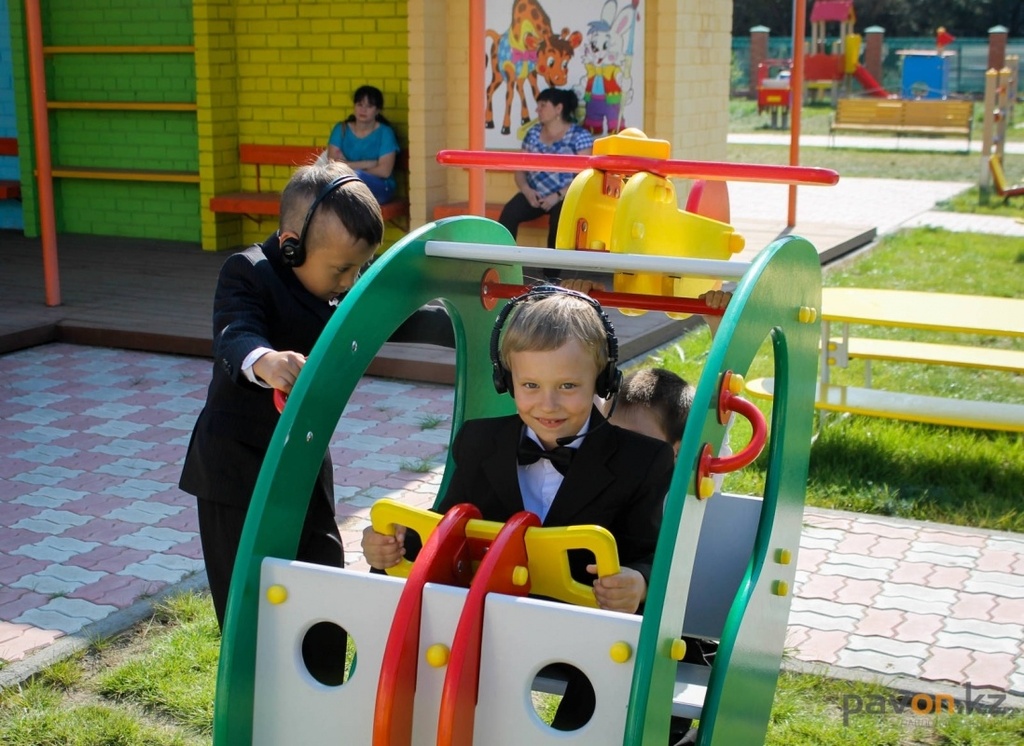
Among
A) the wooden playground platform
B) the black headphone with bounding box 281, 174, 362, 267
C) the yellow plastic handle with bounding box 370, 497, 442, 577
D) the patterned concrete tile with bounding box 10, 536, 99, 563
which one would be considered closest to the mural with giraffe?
the wooden playground platform

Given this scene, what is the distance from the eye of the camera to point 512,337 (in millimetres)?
2354

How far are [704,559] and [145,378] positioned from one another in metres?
4.59

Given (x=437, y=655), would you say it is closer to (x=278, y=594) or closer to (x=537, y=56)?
(x=278, y=594)

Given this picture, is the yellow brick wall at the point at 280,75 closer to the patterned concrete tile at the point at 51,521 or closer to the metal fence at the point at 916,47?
the patterned concrete tile at the point at 51,521

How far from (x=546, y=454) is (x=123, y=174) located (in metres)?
8.66

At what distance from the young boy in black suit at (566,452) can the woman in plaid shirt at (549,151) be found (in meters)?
5.71

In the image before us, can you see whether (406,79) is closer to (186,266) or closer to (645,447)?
(186,266)

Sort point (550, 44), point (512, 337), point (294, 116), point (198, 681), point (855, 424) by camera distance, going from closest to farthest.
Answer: point (512, 337) < point (198, 681) < point (855, 424) < point (550, 44) < point (294, 116)

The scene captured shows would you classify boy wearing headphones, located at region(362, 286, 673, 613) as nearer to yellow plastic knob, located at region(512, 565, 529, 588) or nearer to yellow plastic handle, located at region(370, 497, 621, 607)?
yellow plastic handle, located at region(370, 497, 621, 607)

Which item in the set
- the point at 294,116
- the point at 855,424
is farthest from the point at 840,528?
the point at 294,116

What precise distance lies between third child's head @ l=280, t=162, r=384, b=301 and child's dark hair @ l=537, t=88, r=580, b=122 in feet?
18.7

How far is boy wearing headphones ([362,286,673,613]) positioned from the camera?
2.34m

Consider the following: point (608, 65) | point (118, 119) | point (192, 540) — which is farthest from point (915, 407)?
point (118, 119)

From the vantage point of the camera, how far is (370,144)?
8922 mm
